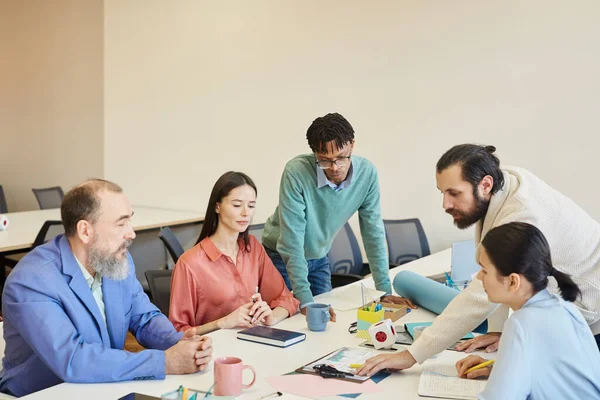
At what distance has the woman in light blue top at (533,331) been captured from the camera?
1564 mm

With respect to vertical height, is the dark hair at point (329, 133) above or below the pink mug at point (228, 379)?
above

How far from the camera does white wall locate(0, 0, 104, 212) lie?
7.08 metres

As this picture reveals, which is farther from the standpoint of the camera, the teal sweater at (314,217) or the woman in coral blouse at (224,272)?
the teal sweater at (314,217)

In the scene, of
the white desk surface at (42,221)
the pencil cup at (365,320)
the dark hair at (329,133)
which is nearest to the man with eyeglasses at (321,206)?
the dark hair at (329,133)

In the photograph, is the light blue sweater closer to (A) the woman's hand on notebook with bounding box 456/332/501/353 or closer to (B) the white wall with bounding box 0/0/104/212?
(A) the woman's hand on notebook with bounding box 456/332/501/353

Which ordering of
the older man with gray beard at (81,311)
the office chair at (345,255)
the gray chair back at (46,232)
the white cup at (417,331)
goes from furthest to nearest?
1. the office chair at (345,255)
2. the gray chair back at (46,232)
3. the white cup at (417,331)
4. the older man with gray beard at (81,311)

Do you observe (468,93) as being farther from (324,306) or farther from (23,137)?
(23,137)

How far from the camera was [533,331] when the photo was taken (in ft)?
5.21

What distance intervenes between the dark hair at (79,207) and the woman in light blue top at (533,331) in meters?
1.22

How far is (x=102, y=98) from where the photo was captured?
7020 millimetres

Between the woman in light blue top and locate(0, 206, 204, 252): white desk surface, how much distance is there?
137 inches

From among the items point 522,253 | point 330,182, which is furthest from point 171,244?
point 522,253

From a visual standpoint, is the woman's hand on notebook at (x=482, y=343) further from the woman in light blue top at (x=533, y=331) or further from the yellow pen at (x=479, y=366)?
the woman in light blue top at (x=533, y=331)

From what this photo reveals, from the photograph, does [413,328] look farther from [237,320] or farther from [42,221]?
[42,221]
